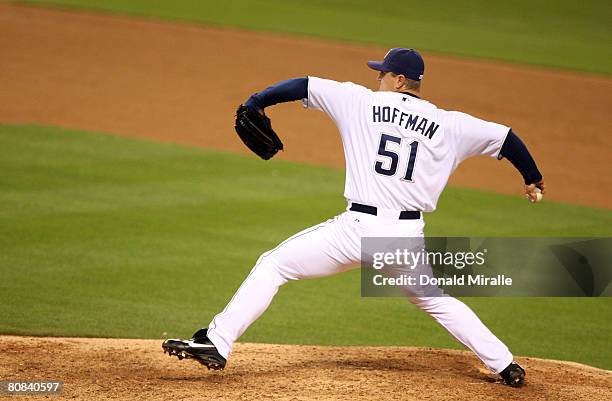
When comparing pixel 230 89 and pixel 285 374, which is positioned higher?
pixel 230 89

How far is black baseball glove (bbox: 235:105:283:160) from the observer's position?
5.53 m

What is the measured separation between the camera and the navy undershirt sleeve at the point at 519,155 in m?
5.56

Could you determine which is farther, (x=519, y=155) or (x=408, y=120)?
(x=519, y=155)

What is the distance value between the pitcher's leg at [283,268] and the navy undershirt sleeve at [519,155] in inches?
39.0

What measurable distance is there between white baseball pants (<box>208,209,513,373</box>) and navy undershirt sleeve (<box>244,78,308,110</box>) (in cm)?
72

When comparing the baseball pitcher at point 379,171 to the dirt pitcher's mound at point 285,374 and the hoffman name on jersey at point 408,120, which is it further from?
the dirt pitcher's mound at point 285,374

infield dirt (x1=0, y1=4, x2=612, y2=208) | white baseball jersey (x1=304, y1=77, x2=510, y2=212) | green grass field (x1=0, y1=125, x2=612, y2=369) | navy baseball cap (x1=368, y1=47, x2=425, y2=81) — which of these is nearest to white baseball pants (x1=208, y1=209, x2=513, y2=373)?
white baseball jersey (x1=304, y1=77, x2=510, y2=212)

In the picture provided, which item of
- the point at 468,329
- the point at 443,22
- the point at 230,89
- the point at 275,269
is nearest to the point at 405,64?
the point at 275,269

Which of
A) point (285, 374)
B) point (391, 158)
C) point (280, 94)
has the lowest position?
point (285, 374)

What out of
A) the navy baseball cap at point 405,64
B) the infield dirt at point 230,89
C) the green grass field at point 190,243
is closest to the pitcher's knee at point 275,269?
the navy baseball cap at point 405,64

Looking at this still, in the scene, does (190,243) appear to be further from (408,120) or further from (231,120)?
(231,120)

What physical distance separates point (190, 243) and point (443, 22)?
17261 millimetres

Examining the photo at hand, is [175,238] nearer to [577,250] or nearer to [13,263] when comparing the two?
[13,263]

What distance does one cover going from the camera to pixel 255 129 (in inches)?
219
